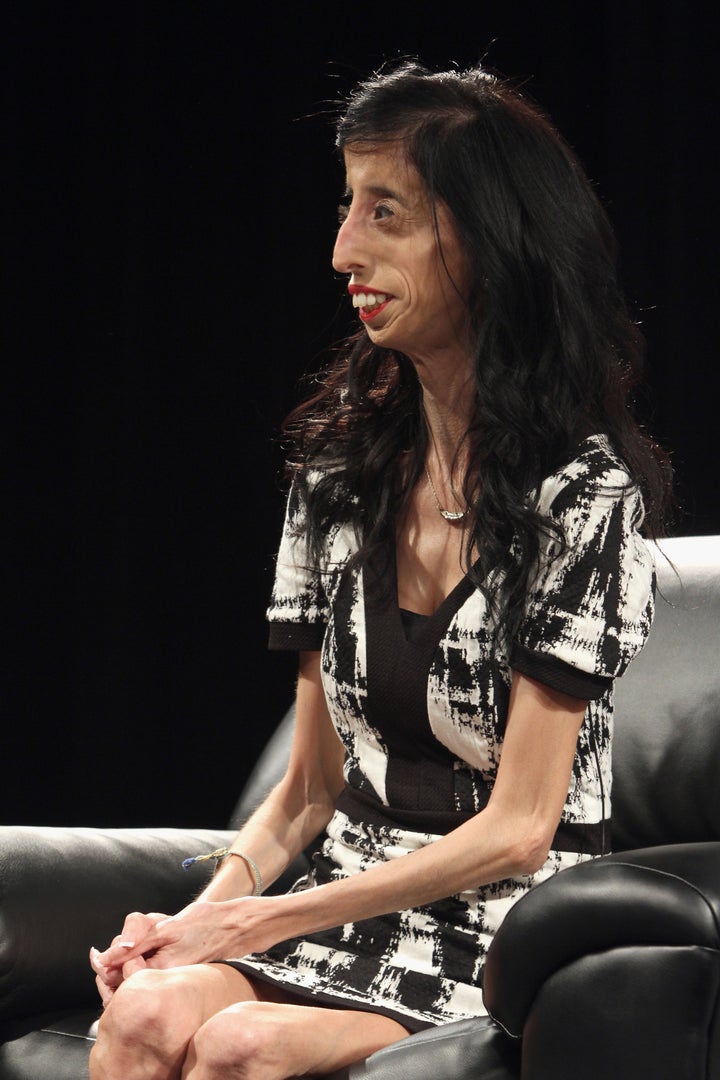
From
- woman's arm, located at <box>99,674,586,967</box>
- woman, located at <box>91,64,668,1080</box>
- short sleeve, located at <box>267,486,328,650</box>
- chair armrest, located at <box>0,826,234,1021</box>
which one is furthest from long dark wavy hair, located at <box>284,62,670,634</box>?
chair armrest, located at <box>0,826,234,1021</box>

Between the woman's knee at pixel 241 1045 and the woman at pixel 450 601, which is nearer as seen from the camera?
the woman's knee at pixel 241 1045

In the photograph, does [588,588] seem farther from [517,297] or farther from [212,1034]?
[212,1034]

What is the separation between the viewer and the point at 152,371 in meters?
2.89

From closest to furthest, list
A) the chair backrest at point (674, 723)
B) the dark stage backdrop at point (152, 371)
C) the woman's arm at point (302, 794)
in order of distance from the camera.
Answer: the woman's arm at point (302, 794) → the chair backrest at point (674, 723) → the dark stage backdrop at point (152, 371)

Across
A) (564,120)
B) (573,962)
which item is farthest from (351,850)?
(564,120)

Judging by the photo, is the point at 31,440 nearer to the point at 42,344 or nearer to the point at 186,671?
the point at 42,344

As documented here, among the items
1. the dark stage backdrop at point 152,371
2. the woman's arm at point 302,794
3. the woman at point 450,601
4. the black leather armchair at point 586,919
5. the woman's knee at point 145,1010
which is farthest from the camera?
the dark stage backdrop at point 152,371

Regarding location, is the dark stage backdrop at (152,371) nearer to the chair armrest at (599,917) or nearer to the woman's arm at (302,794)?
the woman's arm at (302,794)

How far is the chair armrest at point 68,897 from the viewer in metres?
1.53

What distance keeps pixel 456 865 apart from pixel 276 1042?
0.23 metres

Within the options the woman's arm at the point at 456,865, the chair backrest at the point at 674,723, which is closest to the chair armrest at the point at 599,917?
the woman's arm at the point at 456,865

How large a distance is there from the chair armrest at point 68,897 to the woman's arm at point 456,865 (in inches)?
12.5

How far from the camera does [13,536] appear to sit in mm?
2906

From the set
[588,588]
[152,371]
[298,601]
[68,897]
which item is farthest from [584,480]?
[152,371]
